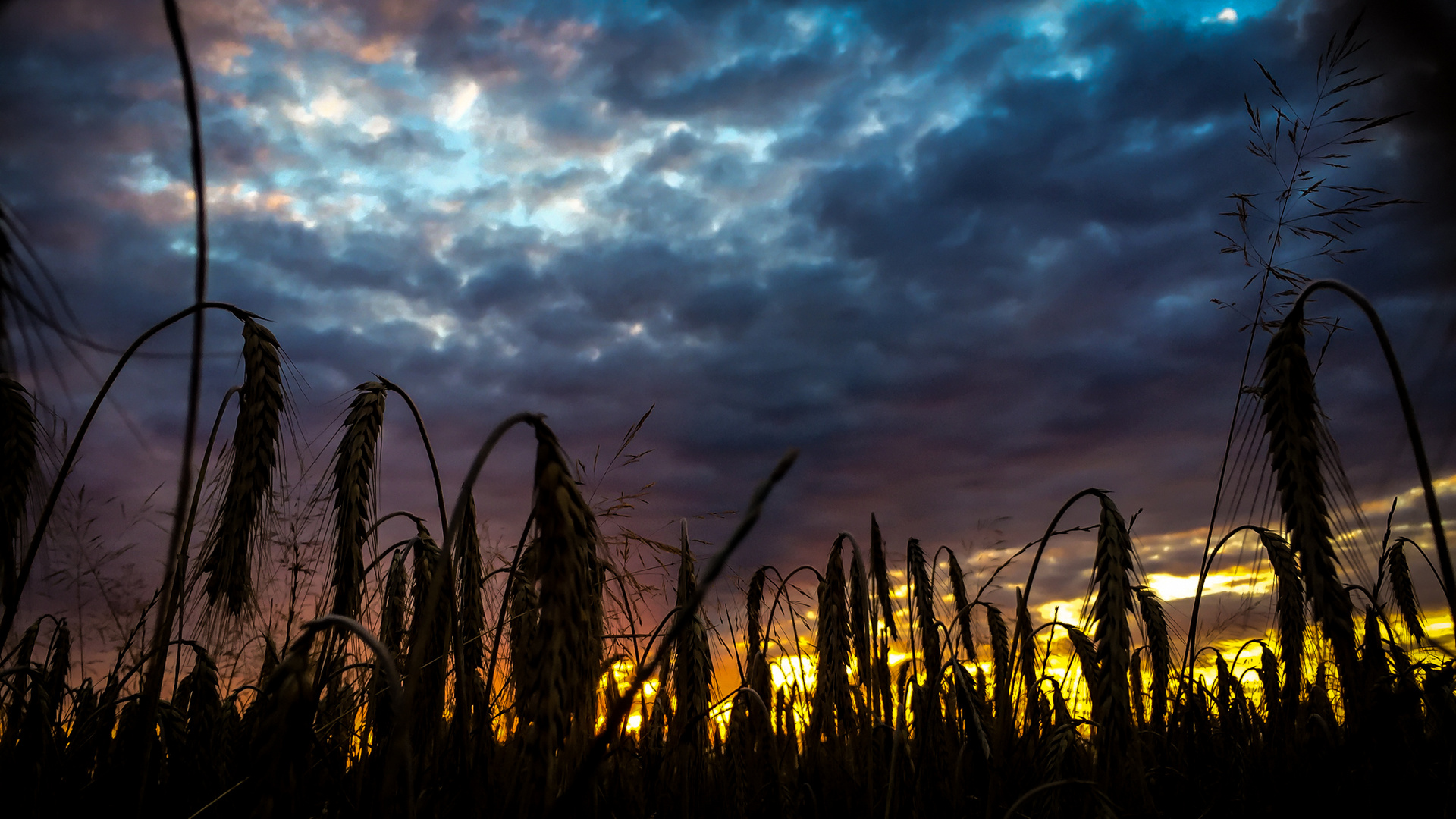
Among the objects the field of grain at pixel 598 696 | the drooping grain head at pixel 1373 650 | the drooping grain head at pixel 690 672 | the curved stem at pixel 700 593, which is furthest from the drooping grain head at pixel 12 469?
the drooping grain head at pixel 1373 650

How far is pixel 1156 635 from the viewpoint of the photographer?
454cm

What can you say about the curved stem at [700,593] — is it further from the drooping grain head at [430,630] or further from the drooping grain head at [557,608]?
the drooping grain head at [430,630]

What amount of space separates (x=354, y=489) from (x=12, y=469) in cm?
108

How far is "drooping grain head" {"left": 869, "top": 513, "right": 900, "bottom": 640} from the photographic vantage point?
3.39m

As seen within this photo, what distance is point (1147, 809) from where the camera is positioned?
2.27 meters

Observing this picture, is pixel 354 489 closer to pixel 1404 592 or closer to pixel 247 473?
pixel 247 473

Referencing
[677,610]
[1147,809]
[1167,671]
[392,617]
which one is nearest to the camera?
[1147,809]

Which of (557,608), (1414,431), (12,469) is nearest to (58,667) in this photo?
(12,469)

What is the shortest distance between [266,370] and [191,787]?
1570 mm

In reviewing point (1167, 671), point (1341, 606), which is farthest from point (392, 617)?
point (1167, 671)

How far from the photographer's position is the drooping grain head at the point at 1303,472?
6.73 ft

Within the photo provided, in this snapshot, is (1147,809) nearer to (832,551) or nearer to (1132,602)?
(1132,602)

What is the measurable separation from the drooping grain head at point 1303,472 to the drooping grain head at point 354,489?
2.80 m

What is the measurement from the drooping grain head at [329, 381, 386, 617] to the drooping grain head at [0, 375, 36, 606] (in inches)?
36.2
